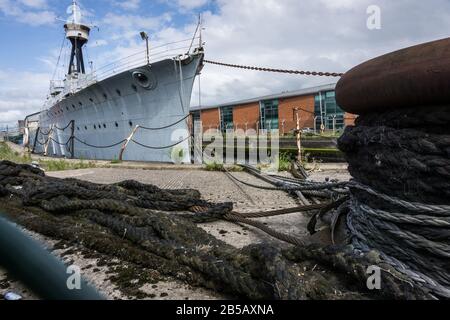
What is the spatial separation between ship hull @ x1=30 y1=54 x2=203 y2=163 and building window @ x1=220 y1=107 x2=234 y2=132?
22951 mm

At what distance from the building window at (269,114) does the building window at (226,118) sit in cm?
455

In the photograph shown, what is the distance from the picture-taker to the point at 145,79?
11586mm

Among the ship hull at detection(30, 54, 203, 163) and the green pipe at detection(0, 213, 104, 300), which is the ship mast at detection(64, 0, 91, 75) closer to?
the ship hull at detection(30, 54, 203, 163)

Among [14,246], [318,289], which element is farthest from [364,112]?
[14,246]

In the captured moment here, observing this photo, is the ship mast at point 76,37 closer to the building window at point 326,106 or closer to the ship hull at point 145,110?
the ship hull at point 145,110

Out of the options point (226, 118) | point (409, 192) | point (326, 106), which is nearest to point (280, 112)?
point (326, 106)

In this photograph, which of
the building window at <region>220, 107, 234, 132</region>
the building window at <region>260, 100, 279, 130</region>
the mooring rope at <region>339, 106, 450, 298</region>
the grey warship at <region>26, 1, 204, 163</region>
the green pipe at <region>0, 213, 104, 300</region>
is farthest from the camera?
the building window at <region>220, 107, 234, 132</region>

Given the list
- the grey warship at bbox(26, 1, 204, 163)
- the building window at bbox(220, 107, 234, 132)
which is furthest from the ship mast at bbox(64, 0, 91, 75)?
the building window at bbox(220, 107, 234, 132)

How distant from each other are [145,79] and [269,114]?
24212 millimetres

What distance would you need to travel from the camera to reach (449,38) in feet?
3.33

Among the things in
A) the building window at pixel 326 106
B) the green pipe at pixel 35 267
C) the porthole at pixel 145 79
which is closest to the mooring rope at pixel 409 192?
the green pipe at pixel 35 267

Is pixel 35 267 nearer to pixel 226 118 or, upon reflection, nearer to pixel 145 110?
pixel 145 110

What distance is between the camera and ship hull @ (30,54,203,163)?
1088 cm
